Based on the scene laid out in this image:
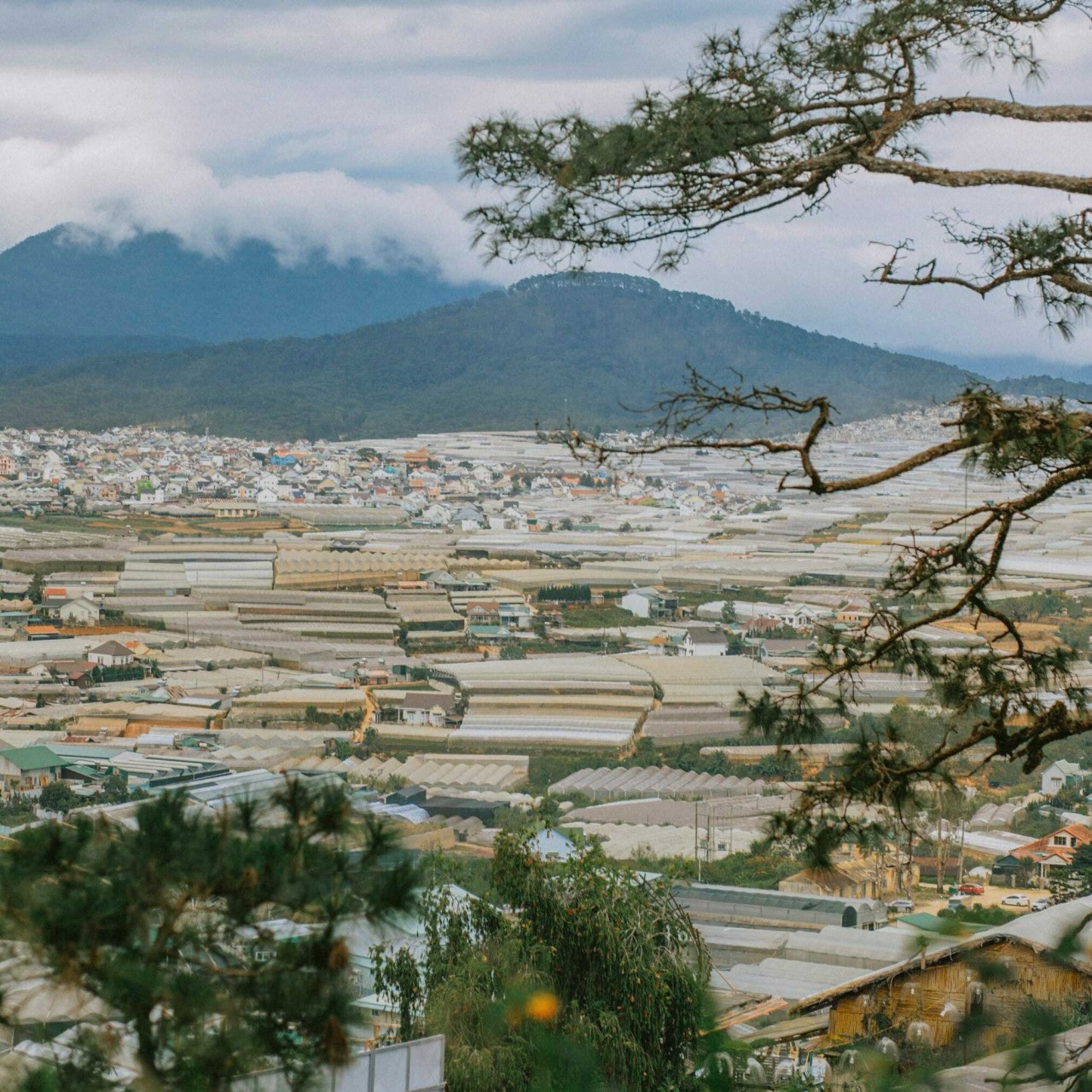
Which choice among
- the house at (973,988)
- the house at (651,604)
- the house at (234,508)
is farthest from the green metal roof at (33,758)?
the house at (234,508)

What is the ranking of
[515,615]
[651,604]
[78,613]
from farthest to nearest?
[651,604] → [515,615] → [78,613]

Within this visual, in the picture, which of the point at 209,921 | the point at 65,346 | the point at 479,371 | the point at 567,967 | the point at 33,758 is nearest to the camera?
the point at 209,921

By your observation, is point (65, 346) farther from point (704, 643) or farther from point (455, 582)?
point (704, 643)

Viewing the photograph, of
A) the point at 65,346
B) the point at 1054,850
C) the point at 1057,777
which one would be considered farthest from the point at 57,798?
the point at 65,346

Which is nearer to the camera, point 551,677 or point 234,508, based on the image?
point 551,677

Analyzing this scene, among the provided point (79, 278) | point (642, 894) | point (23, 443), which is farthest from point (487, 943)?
point (79, 278)

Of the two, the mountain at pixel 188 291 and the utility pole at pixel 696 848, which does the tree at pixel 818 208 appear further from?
the mountain at pixel 188 291

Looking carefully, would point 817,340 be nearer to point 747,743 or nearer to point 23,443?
A: point 23,443
